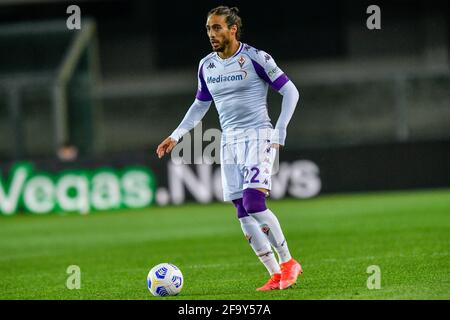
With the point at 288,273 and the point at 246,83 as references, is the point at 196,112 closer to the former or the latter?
the point at 246,83

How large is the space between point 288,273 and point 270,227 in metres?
0.42

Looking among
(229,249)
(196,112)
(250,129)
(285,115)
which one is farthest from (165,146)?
(229,249)

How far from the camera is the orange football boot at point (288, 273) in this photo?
9016mm

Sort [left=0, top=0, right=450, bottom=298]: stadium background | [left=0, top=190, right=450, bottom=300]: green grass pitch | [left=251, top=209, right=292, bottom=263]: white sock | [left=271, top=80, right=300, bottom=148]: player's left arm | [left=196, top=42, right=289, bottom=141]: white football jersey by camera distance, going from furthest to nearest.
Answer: [left=0, top=0, right=450, bottom=298]: stadium background → [left=0, top=190, right=450, bottom=300]: green grass pitch → [left=196, top=42, right=289, bottom=141]: white football jersey → [left=251, top=209, right=292, bottom=263]: white sock → [left=271, top=80, right=300, bottom=148]: player's left arm

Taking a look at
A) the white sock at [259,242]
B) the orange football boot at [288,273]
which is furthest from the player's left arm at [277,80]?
the orange football boot at [288,273]

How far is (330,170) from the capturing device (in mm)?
22094

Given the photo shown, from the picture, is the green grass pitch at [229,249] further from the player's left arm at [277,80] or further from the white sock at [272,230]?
the player's left arm at [277,80]

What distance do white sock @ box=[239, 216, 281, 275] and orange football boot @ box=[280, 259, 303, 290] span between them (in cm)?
13

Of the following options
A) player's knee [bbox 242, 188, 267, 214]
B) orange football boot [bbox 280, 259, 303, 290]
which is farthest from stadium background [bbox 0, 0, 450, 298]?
player's knee [bbox 242, 188, 267, 214]

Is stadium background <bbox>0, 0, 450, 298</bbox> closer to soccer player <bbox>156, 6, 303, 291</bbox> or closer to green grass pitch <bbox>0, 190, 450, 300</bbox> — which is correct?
green grass pitch <bbox>0, 190, 450, 300</bbox>

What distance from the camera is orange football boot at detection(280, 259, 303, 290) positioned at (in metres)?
9.02

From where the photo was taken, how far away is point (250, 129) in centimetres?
922

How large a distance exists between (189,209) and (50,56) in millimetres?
5643
